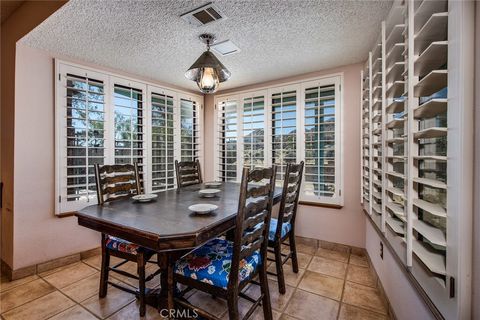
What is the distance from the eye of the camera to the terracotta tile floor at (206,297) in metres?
1.66

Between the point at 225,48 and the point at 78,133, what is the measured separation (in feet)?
5.92

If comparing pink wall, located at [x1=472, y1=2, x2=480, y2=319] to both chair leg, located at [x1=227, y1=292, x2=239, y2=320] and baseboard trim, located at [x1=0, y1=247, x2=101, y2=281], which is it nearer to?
chair leg, located at [x1=227, y1=292, x2=239, y2=320]

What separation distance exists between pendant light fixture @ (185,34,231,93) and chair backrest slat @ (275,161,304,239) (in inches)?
36.8

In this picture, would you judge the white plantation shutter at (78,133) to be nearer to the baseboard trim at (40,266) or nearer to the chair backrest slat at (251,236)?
the baseboard trim at (40,266)

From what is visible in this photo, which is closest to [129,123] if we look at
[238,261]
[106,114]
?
[106,114]

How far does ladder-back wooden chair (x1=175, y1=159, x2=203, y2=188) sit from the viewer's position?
2692mm

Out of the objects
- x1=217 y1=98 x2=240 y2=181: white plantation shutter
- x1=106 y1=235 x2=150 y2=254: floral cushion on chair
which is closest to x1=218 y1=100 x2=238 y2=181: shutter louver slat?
x1=217 y1=98 x2=240 y2=181: white plantation shutter

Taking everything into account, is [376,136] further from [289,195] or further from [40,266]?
[40,266]

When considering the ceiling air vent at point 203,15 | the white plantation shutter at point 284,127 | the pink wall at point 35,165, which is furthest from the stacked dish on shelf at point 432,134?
the pink wall at point 35,165

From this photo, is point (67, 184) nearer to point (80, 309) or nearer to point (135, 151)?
point (135, 151)

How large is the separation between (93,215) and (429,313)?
184cm

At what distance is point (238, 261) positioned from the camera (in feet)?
4.11

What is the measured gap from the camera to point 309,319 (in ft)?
5.29

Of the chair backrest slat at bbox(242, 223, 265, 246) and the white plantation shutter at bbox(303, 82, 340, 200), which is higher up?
the white plantation shutter at bbox(303, 82, 340, 200)
